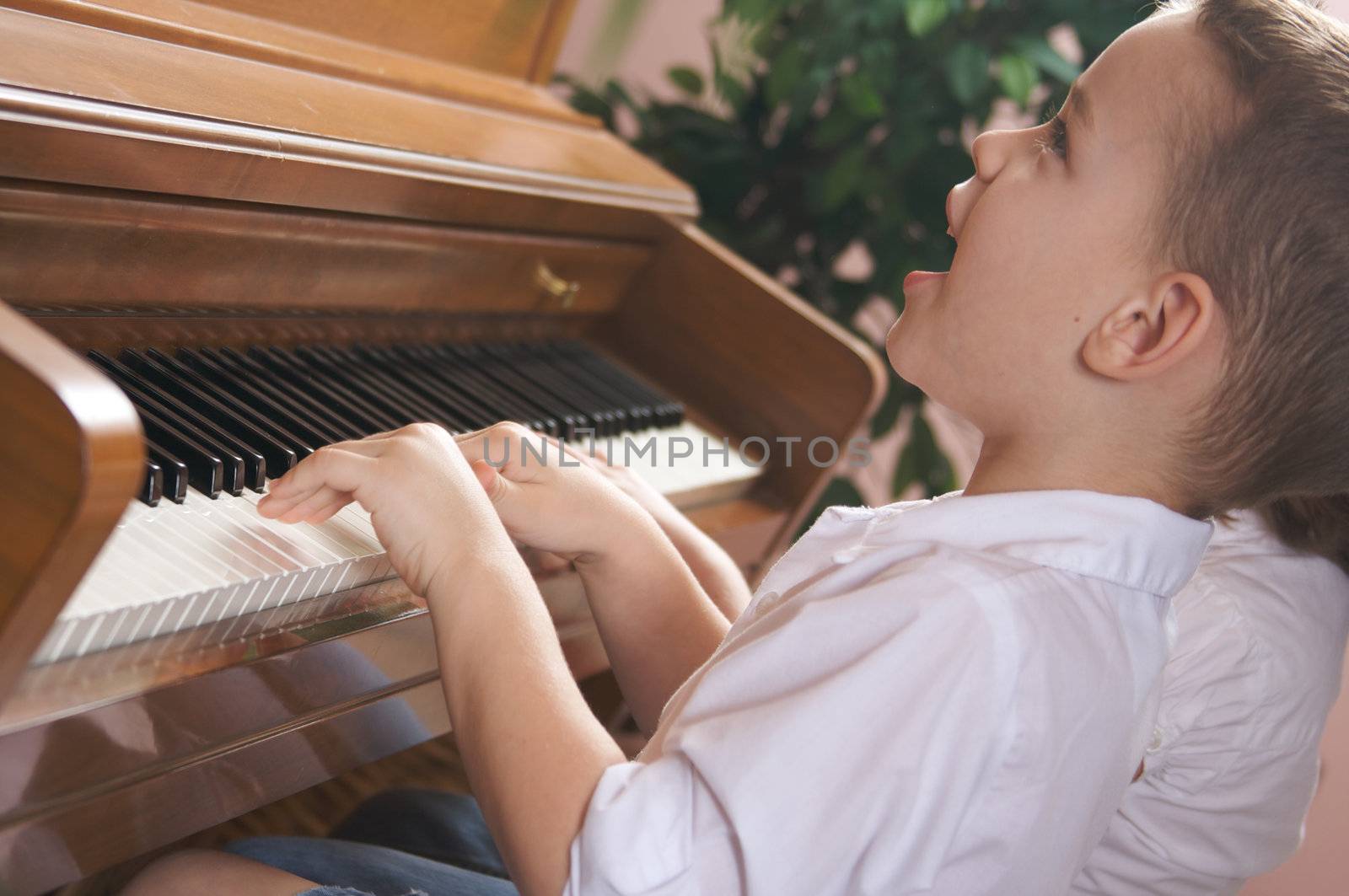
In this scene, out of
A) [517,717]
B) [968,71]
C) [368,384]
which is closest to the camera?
[517,717]

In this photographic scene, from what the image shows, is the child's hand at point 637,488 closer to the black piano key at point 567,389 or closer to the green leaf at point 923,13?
the black piano key at point 567,389

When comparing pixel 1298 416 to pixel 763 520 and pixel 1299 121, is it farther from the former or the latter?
pixel 763 520

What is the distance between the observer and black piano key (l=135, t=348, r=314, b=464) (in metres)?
1.05

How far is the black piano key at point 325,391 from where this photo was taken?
46.5 inches

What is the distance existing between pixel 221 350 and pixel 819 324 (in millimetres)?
787

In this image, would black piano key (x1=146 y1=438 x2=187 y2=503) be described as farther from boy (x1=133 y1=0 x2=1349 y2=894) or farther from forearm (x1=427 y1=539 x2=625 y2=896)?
forearm (x1=427 y1=539 x2=625 y2=896)

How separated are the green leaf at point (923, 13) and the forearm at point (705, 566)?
3.40 ft

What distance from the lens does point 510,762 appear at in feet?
2.70

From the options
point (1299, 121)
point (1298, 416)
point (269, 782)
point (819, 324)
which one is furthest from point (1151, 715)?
point (819, 324)

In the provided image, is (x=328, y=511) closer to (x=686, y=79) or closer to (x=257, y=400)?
(x=257, y=400)

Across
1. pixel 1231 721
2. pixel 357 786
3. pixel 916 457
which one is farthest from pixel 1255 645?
pixel 357 786

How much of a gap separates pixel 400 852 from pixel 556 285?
2.40ft

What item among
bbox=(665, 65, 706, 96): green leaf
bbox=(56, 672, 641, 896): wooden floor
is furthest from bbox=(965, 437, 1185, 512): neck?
bbox=(665, 65, 706, 96): green leaf

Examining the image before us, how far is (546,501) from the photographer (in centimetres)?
111
